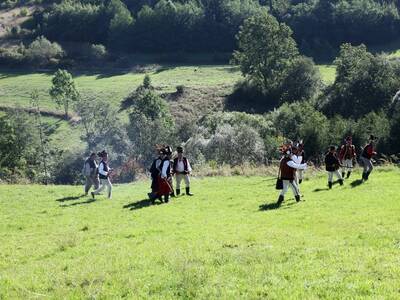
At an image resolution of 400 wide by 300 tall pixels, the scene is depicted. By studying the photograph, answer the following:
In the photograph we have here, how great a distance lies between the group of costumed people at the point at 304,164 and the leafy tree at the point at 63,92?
83.2 m

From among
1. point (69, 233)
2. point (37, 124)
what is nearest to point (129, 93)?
point (37, 124)

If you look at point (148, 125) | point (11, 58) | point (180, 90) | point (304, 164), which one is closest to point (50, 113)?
point (180, 90)

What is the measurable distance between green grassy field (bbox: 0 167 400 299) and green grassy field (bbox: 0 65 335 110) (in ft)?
272

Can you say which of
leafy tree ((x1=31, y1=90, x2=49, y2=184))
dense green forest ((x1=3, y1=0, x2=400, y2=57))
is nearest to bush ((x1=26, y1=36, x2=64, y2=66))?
dense green forest ((x1=3, y1=0, x2=400, y2=57))

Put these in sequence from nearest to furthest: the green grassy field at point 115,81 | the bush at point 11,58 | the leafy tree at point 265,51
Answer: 1. the leafy tree at point 265,51
2. the green grassy field at point 115,81
3. the bush at point 11,58

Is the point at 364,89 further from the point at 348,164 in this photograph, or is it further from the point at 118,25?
the point at 118,25

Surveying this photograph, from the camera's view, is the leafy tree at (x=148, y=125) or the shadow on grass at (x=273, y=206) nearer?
the shadow on grass at (x=273, y=206)

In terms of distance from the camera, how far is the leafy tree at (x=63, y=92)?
107625 mm

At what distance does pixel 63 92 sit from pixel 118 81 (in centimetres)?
1599

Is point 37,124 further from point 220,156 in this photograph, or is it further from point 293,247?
→ point 293,247

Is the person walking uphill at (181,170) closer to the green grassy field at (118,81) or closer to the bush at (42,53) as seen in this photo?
the green grassy field at (118,81)

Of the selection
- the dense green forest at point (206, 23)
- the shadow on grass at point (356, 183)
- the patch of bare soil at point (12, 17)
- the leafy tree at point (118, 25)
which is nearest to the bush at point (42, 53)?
the leafy tree at point (118, 25)

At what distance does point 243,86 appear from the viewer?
352ft

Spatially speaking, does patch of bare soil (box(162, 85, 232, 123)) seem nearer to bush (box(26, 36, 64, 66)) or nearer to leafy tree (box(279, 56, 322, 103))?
leafy tree (box(279, 56, 322, 103))
